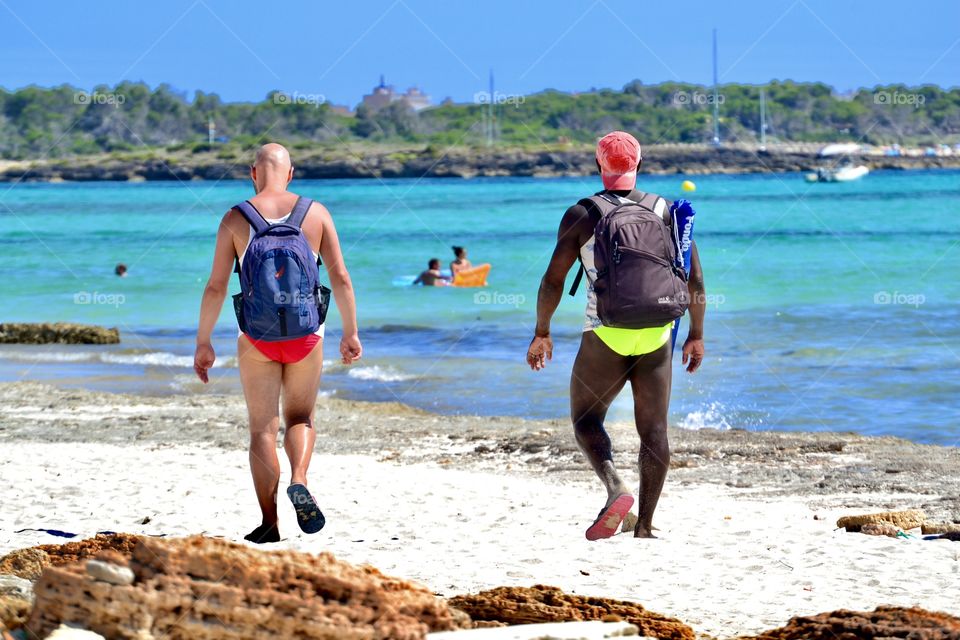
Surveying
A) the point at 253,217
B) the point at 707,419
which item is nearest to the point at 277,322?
the point at 253,217

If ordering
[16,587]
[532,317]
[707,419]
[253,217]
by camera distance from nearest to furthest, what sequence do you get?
[16,587]
[253,217]
[707,419]
[532,317]

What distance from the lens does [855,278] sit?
25922 mm

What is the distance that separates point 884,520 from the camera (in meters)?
6.07

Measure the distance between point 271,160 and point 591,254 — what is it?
4.64ft

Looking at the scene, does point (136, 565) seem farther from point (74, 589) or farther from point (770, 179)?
point (770, 179)

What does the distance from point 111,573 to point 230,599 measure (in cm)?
35

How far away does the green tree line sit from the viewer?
91.9m

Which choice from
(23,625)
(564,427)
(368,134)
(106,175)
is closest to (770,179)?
(368,134)

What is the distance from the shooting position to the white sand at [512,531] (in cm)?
474

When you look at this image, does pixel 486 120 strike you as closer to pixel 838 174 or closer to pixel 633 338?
pixel 838 174

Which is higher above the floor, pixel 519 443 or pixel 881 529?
pixel 519 443

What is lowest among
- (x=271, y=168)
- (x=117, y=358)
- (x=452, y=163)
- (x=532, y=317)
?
(x=117, y=358)

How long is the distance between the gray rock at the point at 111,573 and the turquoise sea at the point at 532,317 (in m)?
7.79

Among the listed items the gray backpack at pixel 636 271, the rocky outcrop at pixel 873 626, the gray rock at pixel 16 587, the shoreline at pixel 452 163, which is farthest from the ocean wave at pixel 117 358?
the shoreline at pixel 452 163
